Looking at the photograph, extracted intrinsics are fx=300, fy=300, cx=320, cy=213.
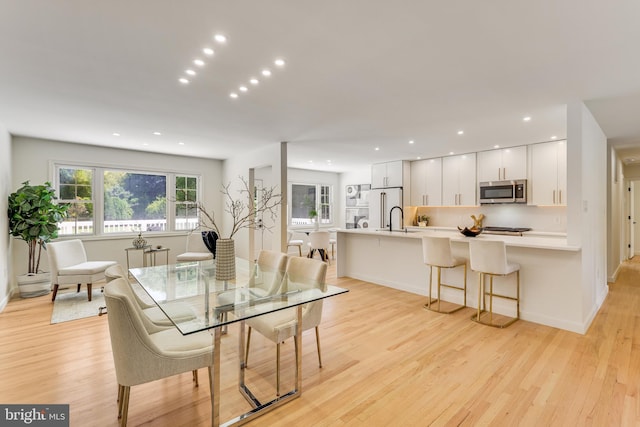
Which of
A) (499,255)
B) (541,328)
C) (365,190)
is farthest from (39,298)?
(365,190)

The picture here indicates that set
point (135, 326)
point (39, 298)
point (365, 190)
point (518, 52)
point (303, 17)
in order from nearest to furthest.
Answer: point (135, 326) → point (303, 17) → point (518, 52) → point (39, 298) → point (365, 190)

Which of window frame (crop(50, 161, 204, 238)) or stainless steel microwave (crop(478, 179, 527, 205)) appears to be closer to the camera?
window frame (crop(50, 161, 204, 238))

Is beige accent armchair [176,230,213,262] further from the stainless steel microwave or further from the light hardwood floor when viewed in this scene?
the stainless steel microwave

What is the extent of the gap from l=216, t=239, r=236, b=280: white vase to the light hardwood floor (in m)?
0.77

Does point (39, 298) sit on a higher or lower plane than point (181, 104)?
lower

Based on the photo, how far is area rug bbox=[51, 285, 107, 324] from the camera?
3682 millimetres

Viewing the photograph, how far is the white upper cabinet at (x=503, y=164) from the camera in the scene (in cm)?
559

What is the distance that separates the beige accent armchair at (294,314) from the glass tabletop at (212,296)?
0.34ft

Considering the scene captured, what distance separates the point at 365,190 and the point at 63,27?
7.77 meters

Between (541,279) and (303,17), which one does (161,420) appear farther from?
(541,279)

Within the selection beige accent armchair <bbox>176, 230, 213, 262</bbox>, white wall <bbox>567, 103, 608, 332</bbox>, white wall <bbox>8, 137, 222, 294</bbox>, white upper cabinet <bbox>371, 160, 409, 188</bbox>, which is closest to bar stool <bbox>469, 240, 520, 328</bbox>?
white wall <bbox>567, 103, 608, 332</bbox>

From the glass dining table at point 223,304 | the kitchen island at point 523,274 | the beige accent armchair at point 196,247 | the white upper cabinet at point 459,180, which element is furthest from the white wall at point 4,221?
the white upper cabinet at point 459,180

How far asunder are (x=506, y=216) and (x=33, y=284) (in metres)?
8.27

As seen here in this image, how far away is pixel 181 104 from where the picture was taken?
3398mm
